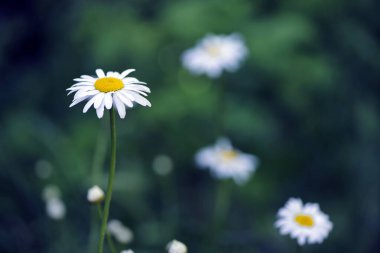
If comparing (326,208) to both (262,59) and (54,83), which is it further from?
(54,83)

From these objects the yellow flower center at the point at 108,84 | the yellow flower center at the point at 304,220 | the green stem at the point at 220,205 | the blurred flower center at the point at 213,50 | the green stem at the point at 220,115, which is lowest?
the yellow flower center at the point at 304,220

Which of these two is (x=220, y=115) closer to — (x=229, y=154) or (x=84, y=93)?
(x=229, y=154)

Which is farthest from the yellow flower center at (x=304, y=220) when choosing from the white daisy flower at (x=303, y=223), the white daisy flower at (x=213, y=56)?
the white daisy flower at (x=213, y=56)

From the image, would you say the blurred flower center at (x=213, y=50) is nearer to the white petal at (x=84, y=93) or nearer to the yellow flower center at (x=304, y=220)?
the yellow flower center at (x=304, y=220)

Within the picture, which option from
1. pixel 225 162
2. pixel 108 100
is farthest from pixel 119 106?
pixel 225 162

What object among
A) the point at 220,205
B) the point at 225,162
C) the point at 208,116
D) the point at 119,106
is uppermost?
the point at 208,116

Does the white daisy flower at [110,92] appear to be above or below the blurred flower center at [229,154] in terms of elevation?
below
